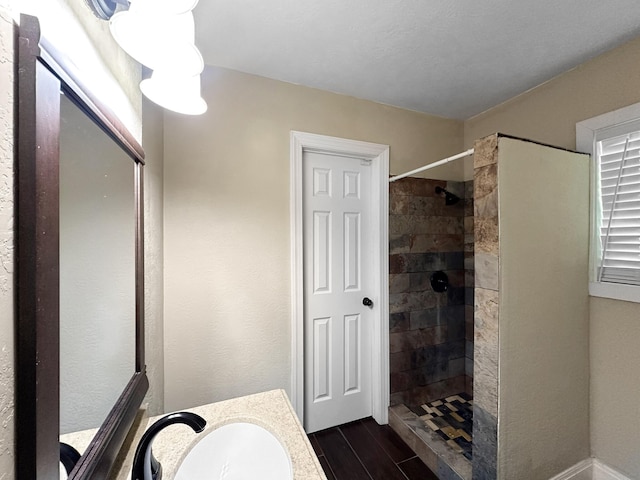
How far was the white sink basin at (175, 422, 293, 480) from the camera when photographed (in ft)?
2.49

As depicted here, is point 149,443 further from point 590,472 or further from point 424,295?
point 590,472

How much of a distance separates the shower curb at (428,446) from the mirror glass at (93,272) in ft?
5.65

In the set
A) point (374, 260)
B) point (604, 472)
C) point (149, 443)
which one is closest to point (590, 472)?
point (604, 472)

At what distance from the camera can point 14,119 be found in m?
0.36

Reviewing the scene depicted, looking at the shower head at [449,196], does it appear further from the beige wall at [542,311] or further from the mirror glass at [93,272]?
the mirror glass at [93,272]

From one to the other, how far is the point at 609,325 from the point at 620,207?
2.17 feet

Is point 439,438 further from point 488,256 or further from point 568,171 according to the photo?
point 568,171

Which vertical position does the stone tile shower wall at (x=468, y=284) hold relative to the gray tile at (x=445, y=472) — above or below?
above

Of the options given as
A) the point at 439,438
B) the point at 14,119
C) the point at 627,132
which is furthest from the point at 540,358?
the point at 14,119

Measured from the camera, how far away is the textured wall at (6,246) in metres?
0.34

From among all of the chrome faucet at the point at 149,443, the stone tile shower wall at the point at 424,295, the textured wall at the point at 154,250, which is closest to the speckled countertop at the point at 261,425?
the chrome faucet at the point at 149,443

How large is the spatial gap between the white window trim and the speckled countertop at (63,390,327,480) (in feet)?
5.91

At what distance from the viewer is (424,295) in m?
2.15

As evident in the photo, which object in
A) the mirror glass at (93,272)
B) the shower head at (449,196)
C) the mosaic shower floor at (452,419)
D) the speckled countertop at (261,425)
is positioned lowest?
the mosaic shower floor at (452,419)
